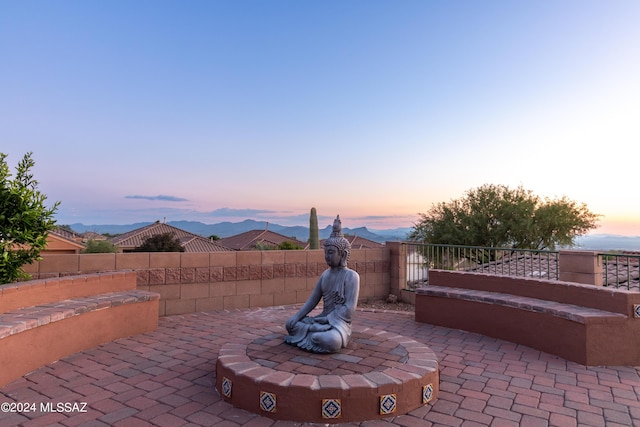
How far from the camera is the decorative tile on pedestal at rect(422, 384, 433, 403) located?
10.5ft

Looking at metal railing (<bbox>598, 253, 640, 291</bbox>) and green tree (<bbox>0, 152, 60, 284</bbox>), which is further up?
green tree (<bbox>0, 152, 60, 284</bbox>)

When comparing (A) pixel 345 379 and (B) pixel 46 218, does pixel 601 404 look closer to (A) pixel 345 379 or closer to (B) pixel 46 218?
(A) pixel 345 379

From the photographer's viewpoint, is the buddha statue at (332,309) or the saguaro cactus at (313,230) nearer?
the buddha statue at (332,309)

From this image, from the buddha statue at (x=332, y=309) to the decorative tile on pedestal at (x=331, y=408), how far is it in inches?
34.3

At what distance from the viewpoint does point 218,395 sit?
3430 millimetres

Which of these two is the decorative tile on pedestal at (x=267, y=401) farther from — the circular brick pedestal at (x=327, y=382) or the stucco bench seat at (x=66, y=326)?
the stucco bench seat at (x=66, y=326)

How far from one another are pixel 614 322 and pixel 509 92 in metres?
7.54

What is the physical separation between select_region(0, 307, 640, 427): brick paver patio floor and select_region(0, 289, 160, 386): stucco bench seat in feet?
0.50

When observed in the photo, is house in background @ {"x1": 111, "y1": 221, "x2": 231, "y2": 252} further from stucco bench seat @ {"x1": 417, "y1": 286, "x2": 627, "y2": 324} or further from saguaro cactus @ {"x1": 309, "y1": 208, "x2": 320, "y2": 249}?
stucco bench seat @ {"x1": 417, "y1": 286, "x2": 627, "y2": 324}

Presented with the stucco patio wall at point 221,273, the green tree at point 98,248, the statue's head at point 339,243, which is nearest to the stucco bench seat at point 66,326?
the stucco patio wall at point 221,273

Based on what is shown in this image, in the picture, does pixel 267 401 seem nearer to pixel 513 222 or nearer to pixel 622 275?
pixel 622 275

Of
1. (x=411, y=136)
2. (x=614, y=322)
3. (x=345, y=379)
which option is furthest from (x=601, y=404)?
(x=411, y=136)

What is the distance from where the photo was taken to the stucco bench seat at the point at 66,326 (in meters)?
3.75

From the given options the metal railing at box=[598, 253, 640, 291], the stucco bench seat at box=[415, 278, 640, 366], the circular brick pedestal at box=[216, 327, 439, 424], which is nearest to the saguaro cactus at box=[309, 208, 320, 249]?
the stucco bench seat at box=[415, 278, 640, 366]
